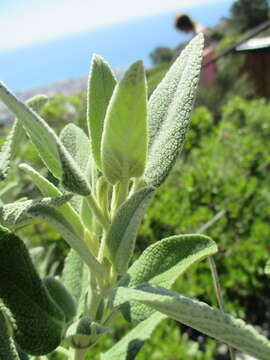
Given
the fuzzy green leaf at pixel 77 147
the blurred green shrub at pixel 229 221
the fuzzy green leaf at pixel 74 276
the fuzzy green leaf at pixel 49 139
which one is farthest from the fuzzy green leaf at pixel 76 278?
the blurred green shrub at pixel 229 221

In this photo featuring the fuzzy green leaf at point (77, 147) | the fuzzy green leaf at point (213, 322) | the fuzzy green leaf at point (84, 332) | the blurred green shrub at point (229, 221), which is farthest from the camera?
the blurred green shrub at point (229, 221)

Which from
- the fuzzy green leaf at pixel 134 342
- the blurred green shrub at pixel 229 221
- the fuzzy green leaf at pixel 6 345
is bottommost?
the blurred green shrub at pixel 229 221

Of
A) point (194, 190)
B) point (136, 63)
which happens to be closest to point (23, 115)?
point (136, 63)

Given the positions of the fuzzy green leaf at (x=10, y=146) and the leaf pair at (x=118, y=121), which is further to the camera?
the fuzzy green leaf at (x=10, y=146)

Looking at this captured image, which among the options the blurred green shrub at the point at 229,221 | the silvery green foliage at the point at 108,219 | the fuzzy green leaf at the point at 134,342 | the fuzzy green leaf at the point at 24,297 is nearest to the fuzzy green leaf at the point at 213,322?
the silvery green foliage at the point at 108,219

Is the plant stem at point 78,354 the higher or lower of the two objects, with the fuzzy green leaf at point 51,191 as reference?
lower

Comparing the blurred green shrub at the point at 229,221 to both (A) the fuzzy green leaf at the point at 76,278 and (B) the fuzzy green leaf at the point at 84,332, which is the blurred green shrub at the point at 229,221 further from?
(B) the fuzzy green leaf at the point at 84,332

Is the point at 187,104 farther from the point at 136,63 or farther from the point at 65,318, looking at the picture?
the point at 65,318

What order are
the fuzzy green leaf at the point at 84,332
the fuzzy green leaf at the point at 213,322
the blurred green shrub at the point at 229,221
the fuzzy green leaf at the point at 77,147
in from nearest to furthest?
the fuzzy green leaf at the point at 213,322, the fuzzy green leaf at the point at 84,332, the fuzzy green leaf at the point at 77,147, the blurred green shrub at the point at 229,221
